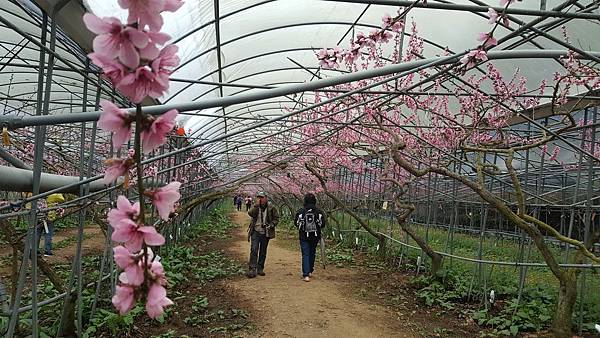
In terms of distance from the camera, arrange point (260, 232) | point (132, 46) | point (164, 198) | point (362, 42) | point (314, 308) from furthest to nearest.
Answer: point (260, 232) → point (314, 308) → point (362, 42) → point (164, 198) → point (132, 46)

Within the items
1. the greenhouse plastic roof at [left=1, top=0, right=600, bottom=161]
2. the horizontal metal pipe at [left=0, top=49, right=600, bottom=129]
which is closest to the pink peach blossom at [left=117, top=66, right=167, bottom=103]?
the horizontal metal pipe at [left=0, top=49, right=600, bottom=129]

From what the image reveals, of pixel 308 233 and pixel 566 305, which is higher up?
pixel 308 233

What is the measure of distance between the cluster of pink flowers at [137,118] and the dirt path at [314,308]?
4328 mm

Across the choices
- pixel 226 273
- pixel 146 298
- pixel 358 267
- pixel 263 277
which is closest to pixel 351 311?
pixel 263 277

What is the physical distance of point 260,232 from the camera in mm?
7547

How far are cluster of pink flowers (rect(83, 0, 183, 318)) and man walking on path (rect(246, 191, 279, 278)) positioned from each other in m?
6.96

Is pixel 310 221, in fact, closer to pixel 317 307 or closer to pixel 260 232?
pixel 260 232

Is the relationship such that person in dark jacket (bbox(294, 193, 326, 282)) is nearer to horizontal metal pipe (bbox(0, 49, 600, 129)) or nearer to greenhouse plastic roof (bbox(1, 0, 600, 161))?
greenhouse plastic roof (bbox(1, 0, 600, 161))

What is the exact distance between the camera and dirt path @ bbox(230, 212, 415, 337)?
16.1 ft

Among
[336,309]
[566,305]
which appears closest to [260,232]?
[336,309]

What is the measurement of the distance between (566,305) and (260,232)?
4567 mm

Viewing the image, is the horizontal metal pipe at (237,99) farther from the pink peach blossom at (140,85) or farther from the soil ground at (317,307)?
the soil ground at (317,307)

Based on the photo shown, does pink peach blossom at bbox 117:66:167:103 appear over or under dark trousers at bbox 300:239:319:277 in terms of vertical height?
over

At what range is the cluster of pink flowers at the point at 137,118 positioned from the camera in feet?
1.75
